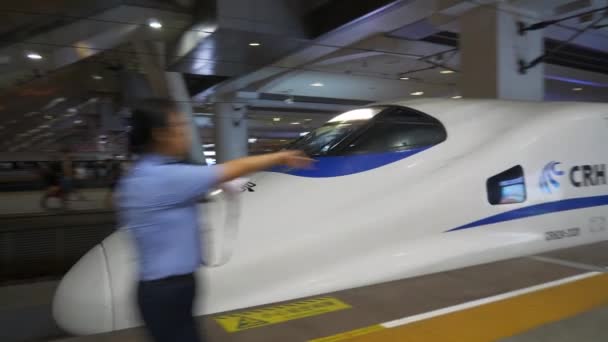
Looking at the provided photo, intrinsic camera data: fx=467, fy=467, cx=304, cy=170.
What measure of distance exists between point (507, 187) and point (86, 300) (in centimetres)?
332

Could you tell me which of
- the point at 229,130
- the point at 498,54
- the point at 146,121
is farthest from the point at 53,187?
the point at 146,121

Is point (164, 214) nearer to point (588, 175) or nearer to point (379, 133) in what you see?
point (379, 133)

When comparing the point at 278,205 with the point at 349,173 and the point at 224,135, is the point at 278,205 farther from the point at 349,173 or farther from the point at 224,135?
the point at 224,135

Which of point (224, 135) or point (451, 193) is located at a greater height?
point (224, 135)

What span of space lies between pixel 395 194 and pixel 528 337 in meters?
1.44

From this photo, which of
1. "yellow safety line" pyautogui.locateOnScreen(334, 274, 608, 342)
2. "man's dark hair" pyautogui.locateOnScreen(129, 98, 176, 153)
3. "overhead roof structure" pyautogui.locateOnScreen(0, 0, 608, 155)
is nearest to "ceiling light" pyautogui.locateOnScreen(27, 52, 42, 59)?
"overhead roof structure" pyautogui.locateOnScreen(0, 0, 608, 155)

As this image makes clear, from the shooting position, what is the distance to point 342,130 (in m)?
4.05

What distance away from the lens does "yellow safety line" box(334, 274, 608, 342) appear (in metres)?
2.37

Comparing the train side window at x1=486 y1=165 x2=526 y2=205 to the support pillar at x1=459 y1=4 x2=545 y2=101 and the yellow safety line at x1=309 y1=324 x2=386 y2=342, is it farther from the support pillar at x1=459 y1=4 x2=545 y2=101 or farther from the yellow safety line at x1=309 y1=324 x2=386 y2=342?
the support pillar at x1=459 y1=4 x2=545 y2=101

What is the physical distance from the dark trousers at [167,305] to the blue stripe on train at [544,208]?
2618 millimetres

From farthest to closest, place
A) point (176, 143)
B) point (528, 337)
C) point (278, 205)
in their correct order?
point (278, 205)
point (528, 337)
point (176, 143)

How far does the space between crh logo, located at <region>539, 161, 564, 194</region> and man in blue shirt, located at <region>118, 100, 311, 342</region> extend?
11.6 ft

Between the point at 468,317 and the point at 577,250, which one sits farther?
the point at 577,250

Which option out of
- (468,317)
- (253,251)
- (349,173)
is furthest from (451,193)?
(253,251)
